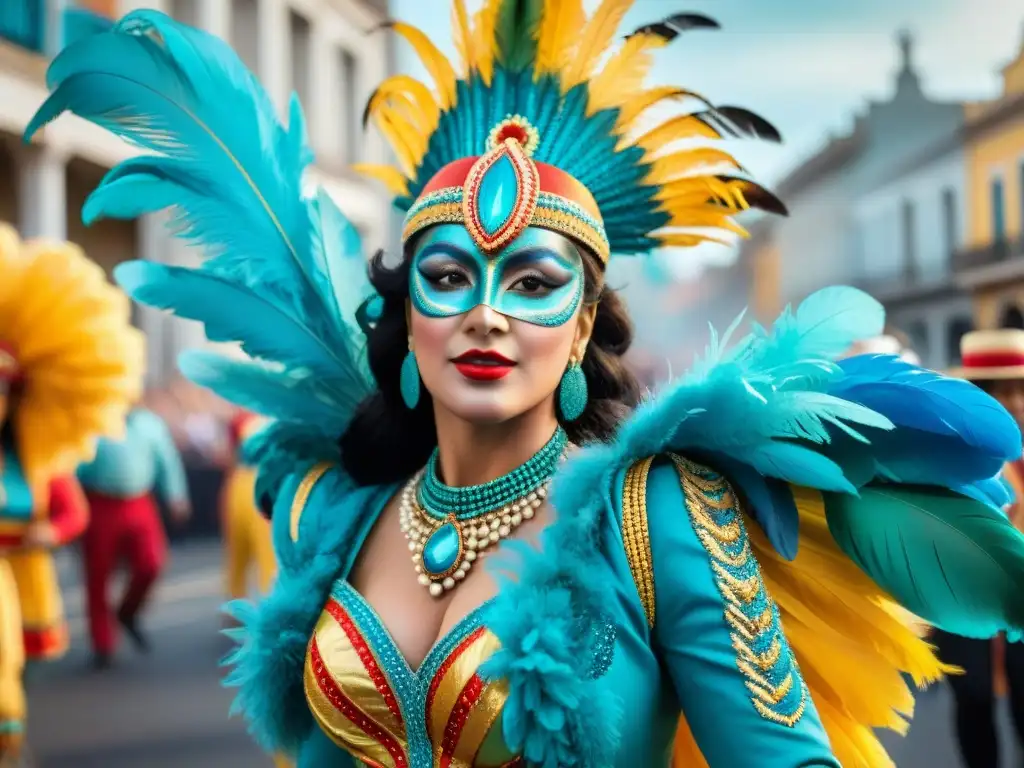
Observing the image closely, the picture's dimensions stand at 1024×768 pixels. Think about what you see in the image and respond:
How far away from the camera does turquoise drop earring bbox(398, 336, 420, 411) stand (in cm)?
180

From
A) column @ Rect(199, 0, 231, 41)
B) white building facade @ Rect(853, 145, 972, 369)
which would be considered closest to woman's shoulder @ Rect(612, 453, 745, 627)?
white building facade @ Rect(853, 145, 972, 369)

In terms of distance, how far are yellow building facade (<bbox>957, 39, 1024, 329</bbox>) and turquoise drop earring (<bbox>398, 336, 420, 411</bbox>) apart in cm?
523

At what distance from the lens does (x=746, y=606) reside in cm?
145

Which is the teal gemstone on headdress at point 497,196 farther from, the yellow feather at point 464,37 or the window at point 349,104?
the window at point 349,104

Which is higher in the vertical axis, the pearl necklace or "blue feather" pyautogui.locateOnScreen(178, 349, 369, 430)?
"blue feather" pyautogui.locateOnScreen(178, 349, 369, 430)

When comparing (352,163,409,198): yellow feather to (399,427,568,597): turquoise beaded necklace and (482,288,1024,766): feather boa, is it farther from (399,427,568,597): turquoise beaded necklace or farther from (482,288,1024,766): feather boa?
(482,288,1024,766): feather boa

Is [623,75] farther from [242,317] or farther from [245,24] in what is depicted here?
[245,24]

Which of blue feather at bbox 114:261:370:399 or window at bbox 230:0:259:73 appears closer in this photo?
blue feather at bbox 114:261:370:399

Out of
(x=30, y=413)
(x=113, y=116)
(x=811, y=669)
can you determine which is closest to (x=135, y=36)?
(x=113, y=116)

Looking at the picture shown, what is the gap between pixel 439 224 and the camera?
1.71m

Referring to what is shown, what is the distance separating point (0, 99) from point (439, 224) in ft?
32.1

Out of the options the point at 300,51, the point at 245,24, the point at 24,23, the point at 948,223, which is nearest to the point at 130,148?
the point at 24,23

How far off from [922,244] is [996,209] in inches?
51.6

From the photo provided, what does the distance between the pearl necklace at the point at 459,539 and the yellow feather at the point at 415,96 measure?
2.35 feet
